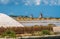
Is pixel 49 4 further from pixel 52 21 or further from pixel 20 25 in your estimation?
pixel 20 25

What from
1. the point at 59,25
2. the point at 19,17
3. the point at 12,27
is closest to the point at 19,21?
the point at 19,17

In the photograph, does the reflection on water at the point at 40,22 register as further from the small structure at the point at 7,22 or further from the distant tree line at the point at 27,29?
the small structure at the point at 7,22

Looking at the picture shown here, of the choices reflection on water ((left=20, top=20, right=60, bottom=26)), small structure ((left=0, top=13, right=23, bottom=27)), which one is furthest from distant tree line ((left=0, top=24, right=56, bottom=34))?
small structure ((left=0, top=13, right=23, bottom=27))

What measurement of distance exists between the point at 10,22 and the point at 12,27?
105 centimetres

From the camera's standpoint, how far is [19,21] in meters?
19.7

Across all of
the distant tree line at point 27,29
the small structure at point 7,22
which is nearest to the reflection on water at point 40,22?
the distant tree line at point 27,29

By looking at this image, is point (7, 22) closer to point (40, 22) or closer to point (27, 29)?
point (27, 29)

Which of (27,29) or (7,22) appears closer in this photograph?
(27,29)

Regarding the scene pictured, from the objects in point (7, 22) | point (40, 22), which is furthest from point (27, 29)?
point (40, 22)

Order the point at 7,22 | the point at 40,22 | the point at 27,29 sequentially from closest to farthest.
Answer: the point at 27,29 → the point at 7,22 → the point at 40,22

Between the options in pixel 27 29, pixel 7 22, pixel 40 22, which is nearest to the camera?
pixel 27 29

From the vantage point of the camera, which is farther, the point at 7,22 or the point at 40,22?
the point at 40,22

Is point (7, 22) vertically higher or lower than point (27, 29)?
higher

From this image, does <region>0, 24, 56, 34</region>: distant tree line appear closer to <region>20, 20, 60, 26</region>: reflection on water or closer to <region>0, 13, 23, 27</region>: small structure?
<region>20, 20, 60, 26</region>: reflection on water
